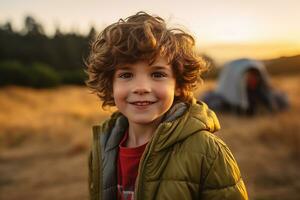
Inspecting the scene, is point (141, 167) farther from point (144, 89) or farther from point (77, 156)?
point (77, 156)

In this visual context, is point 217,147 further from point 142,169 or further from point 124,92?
point 124,92

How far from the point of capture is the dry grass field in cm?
575

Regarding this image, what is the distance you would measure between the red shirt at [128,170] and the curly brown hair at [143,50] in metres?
0.32

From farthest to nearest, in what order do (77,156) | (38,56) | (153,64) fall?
(38,56), (77,156), (153,64)

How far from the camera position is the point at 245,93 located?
11797 millimetres

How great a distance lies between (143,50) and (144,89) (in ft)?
0.53

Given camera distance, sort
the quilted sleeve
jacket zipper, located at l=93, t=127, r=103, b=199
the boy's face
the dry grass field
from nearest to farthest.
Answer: the quilted sleeve, the boy's face, jacket zipper, located at l=93, t=127, r=103, b=199, the dry grass field

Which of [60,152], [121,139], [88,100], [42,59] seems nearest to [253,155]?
[60,152]

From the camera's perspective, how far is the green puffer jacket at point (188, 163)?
6.02ft

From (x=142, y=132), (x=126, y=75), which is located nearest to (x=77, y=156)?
(x=142, y=132)

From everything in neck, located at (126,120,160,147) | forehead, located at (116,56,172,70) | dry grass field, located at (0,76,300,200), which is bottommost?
dry grass field, located at (0,76,300,200)

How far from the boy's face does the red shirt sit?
155 mm

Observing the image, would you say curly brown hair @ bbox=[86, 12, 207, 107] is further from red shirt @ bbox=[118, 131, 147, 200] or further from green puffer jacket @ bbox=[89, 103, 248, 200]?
red shirt @ bbox=[118, 131, 147, 200]

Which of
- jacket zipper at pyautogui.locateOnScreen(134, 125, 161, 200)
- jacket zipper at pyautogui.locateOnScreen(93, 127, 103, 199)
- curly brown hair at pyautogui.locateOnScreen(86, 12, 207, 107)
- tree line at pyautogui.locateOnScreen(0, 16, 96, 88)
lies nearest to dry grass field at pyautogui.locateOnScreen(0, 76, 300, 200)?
jacket zipper at pyautogui.locateOnScreen(93, 127, 103, 199)
